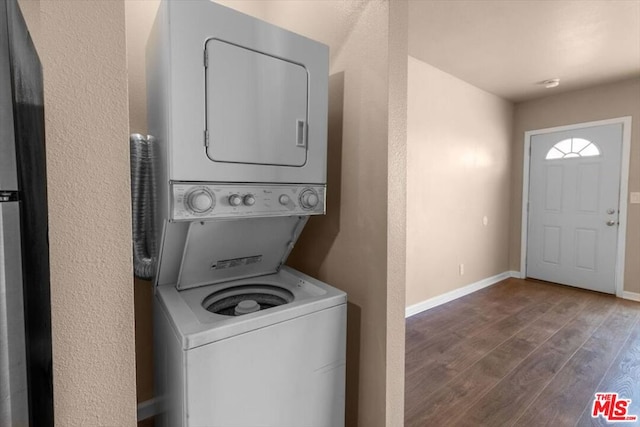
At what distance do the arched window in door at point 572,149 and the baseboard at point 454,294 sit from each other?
68.0 inches

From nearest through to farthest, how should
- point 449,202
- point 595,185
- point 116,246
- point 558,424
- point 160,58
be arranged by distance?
point 116,246, point 160,58, point 558,424, point 449,202, point 595,185

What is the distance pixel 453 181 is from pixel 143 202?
10.7ft

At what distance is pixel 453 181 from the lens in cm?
363

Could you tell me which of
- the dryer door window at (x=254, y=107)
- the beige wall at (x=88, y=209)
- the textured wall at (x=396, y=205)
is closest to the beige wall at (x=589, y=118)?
the textured wall at (x=396, y=205)

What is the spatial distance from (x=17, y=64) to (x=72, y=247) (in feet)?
1.26

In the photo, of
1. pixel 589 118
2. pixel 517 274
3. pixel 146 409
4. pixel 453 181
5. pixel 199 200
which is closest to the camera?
pixel 199 200

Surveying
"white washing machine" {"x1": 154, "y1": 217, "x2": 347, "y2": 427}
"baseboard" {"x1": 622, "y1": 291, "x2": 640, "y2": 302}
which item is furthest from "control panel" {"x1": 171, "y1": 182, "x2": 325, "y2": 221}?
"baseboard" {"x1": 622, "y1": 291, "x2": 640, "y2": 302}

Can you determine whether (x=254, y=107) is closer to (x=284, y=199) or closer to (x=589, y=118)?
(x=284, y=199)

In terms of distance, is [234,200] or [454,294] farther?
[454,294]

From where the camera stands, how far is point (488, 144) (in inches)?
163

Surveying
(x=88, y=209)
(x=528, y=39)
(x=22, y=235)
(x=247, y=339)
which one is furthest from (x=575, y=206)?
(x=22, y=235)

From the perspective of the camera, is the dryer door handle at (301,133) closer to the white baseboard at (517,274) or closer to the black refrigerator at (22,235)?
the black refrigerator at (22,235)

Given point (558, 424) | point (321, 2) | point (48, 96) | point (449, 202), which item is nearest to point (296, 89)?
point (321, 2)

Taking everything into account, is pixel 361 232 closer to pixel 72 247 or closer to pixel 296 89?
pixel 296 89
